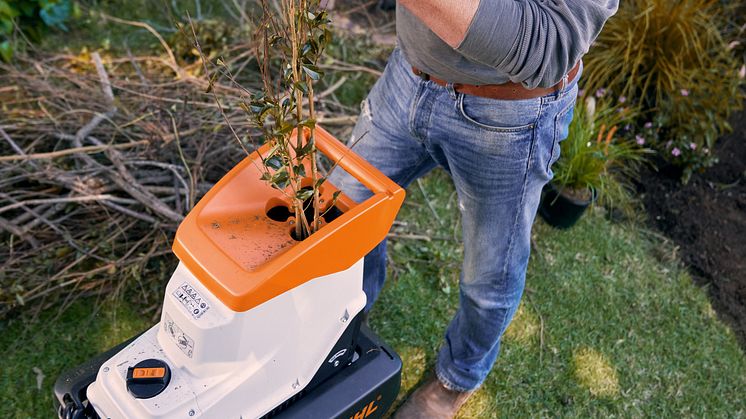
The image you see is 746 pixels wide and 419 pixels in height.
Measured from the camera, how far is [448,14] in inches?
44.0

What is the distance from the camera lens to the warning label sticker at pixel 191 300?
1.20m

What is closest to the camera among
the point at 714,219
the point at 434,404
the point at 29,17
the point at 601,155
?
the point at 434,404

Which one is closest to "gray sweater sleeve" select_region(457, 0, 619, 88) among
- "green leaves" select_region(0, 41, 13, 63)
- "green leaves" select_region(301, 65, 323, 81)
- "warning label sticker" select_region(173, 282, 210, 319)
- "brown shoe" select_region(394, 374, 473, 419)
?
"green leaves" select_region(301, 65, 323, 81)

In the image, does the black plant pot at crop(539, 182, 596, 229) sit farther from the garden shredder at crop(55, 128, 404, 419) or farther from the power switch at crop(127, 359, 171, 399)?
the power switch at crop(127, 359, 171, 399)

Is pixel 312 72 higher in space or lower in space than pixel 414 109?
higher

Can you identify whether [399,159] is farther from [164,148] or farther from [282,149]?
[164,148]

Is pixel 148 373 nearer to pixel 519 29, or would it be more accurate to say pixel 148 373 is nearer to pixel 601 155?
pixel 519 29

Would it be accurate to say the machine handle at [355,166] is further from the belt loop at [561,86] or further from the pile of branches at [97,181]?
the pile of branches at [97,181]

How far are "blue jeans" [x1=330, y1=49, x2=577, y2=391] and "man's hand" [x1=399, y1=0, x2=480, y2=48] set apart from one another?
0.85 feet

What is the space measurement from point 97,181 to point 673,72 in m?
2.65

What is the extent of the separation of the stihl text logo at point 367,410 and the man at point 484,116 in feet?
1.10

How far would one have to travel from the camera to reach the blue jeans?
1.39 m

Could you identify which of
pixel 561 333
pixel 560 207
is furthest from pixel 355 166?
pixel 560 207

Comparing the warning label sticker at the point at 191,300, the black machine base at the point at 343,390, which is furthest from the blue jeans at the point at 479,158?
the warning label sticker at the point at 191,300
